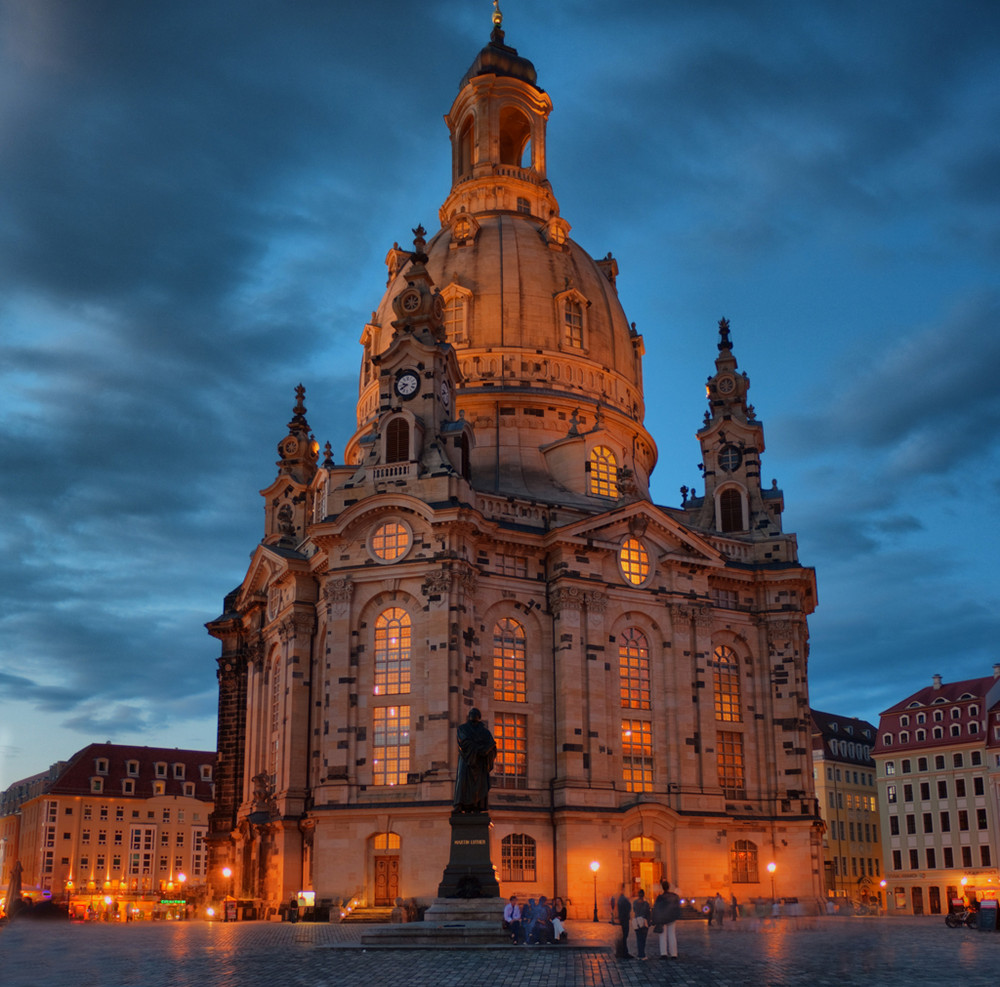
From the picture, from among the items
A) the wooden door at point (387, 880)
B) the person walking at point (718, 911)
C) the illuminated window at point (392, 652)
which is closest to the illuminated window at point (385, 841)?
the wooden door at point (387, 880)

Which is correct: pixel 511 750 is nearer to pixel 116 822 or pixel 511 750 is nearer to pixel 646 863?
pixel 646 863

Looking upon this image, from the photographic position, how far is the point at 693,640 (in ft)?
232

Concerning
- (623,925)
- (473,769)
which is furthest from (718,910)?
(623,925)

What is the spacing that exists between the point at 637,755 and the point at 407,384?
23.6 m

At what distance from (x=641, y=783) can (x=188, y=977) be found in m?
42.4

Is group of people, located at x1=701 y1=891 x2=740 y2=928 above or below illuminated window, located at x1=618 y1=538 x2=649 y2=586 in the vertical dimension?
below

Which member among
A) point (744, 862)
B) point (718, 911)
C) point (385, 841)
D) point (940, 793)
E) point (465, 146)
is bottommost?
point (718, 911)

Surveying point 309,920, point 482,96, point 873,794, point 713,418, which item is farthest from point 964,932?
point 873,794

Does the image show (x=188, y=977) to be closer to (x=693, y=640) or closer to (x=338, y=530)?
(x=338, y=530)

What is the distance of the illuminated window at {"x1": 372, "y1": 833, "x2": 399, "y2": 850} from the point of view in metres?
60.3

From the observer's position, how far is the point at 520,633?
6656 cm

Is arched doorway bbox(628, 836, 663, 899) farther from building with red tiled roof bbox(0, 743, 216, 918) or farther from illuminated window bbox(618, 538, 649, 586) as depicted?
building with red tiled roof bbox(0, 743, 216, 918)

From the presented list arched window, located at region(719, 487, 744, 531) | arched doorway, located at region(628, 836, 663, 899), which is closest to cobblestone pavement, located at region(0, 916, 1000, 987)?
arched doorway, located at region(628, 836, 663, 899)

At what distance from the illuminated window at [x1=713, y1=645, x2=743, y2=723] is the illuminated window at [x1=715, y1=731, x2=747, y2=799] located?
Result: 111cm
